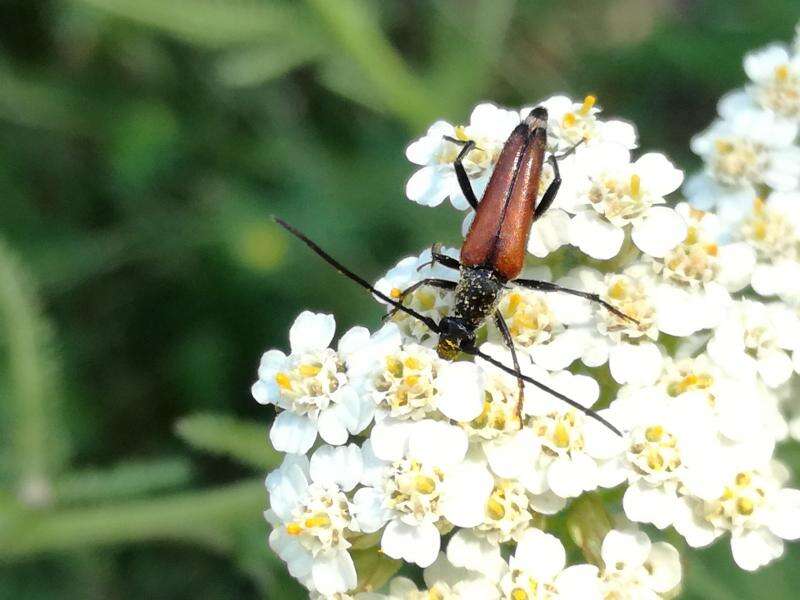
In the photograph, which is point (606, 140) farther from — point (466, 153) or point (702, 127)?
point (702, 127)

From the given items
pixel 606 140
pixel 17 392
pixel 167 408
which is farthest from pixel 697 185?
pixel 167 408

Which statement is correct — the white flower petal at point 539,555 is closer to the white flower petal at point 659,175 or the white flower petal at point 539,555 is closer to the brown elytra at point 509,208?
the brown elytra at point 509,208

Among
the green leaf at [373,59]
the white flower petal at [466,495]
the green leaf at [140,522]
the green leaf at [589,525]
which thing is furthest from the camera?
the green leaf at [373,59]

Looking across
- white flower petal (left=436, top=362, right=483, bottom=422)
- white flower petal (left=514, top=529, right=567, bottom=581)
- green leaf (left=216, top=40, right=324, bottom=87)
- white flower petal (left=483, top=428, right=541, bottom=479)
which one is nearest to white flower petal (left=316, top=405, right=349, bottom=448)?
white flower petal (left=436, top=362, right=483, bottom=422)

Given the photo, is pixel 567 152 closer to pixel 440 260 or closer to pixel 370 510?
pixel 440 260

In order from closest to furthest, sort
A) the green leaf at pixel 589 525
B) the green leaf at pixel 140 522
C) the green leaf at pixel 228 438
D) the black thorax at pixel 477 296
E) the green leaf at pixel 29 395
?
the green leaf at pixel 589 525 < the black thorax at pixel 477 296 < the green leaf at pixel 228 438 < the green leaf at pixel 140 522 < the green leaf at pixel 29 395

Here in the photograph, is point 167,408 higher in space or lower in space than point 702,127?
lower

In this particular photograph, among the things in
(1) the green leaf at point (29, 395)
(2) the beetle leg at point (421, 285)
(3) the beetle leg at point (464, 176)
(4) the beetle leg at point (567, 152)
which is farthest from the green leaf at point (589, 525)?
(1) the green leaf at point (29, 395)
